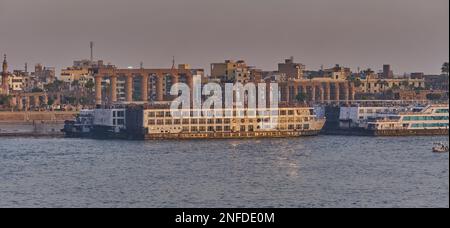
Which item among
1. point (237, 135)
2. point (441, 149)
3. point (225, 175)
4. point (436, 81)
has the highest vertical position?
point (436, 81)

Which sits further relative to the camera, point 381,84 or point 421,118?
point 381,84

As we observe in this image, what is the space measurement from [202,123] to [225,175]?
18028 millimetres

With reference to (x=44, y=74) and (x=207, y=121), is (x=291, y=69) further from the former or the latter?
(x=207, y=121)

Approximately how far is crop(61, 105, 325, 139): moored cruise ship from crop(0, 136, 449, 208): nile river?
3.27 metres

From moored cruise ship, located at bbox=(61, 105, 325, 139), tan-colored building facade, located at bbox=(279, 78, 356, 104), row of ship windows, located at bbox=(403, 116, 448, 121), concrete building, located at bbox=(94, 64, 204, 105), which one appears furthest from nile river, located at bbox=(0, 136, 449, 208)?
tan-colored building facade, located at bbox=(279, 78, 356, 104)

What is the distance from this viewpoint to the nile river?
23234 millimetres

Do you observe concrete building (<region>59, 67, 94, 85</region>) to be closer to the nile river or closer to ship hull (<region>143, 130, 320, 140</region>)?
ship hull (<region>143, 130, 320, 140</region>)

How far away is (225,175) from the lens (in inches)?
1114

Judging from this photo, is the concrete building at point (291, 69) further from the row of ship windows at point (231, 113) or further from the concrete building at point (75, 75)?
the row of ship windows at point (231, 113)

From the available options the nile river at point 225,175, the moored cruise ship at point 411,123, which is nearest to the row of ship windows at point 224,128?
the moored cruise ship at point 411,123

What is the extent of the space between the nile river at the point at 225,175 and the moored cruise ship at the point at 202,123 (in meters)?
3.27

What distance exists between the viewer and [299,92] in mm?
77250

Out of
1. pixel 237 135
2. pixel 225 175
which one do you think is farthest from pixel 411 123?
pixel 225 175
